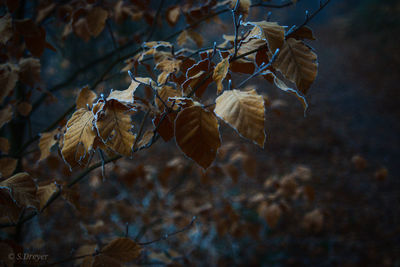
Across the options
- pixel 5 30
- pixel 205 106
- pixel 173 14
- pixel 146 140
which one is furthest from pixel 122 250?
pixel 173 14

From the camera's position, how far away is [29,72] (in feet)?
3.61

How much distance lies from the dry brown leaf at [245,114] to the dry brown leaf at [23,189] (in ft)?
2.03

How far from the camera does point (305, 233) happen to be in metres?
2.96

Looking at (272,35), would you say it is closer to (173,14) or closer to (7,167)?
(173,14)

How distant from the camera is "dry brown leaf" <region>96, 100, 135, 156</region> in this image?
24.1 inches

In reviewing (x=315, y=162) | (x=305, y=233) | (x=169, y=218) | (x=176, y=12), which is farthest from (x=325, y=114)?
(x=176, y=12)

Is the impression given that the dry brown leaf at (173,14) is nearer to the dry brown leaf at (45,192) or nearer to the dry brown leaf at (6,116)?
the dry brown leaf at (6,116)

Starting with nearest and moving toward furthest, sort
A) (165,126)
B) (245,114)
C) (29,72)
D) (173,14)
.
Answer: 1. (245,114)
2. (165,126)
3. (29,72)
4. (173,14)

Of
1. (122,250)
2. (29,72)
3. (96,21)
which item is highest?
(96,21)

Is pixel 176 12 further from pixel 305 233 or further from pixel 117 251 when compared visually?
pixel 305 233

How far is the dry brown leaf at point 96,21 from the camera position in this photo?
120 cm

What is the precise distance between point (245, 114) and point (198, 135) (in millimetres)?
111

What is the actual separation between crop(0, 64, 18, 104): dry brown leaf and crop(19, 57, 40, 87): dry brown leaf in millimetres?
46

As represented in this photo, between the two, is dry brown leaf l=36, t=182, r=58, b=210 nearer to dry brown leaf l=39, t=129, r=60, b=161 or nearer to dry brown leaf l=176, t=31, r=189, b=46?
dry brown leaf l=39, t=129, r=60, b=161
